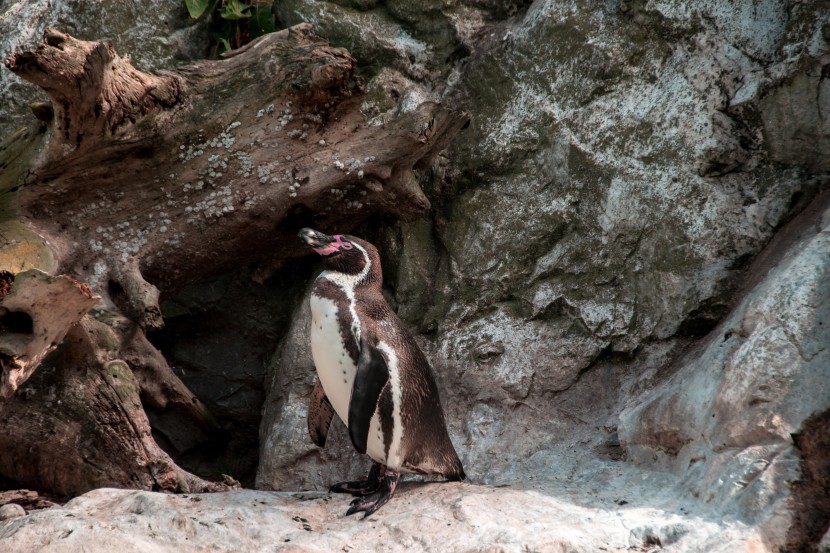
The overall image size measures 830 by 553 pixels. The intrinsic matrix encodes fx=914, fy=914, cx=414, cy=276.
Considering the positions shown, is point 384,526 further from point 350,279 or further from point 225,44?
point 225,44

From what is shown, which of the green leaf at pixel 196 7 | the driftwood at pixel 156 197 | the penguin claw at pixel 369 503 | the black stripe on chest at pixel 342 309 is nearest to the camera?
the penguin claw at pixel 369 503

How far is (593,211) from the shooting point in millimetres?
4242

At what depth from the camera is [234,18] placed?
15.6 ft

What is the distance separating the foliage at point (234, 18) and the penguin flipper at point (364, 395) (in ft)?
7.06

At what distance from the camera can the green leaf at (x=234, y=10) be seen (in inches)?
185

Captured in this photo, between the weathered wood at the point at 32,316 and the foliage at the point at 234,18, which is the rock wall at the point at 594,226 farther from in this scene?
the weathered wood at the point at 32,316

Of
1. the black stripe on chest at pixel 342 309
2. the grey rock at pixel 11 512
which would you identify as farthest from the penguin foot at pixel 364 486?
the grey rock at pixel 11 512

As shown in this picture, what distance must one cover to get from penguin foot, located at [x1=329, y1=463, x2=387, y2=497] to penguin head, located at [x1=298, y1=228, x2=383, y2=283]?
0.78 metres

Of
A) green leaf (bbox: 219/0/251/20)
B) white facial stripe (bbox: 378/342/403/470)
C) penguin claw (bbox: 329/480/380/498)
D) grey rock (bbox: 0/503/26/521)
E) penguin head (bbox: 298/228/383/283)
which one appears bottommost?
grey rock (bbox: 0/503/26/521)

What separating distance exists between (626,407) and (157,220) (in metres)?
2.25

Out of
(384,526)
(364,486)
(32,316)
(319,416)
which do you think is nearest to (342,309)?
(319,416)

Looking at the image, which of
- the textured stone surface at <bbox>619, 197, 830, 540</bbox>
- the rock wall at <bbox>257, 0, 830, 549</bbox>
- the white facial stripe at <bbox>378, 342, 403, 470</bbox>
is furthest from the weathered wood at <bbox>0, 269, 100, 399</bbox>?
the textured stone surface at <bbox>619, 197, 830, 540</bbox>

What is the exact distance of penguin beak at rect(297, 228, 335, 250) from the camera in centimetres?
371

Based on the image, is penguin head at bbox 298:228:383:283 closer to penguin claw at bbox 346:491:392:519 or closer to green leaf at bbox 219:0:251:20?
penguin claw at bbox 346:491:392:519
